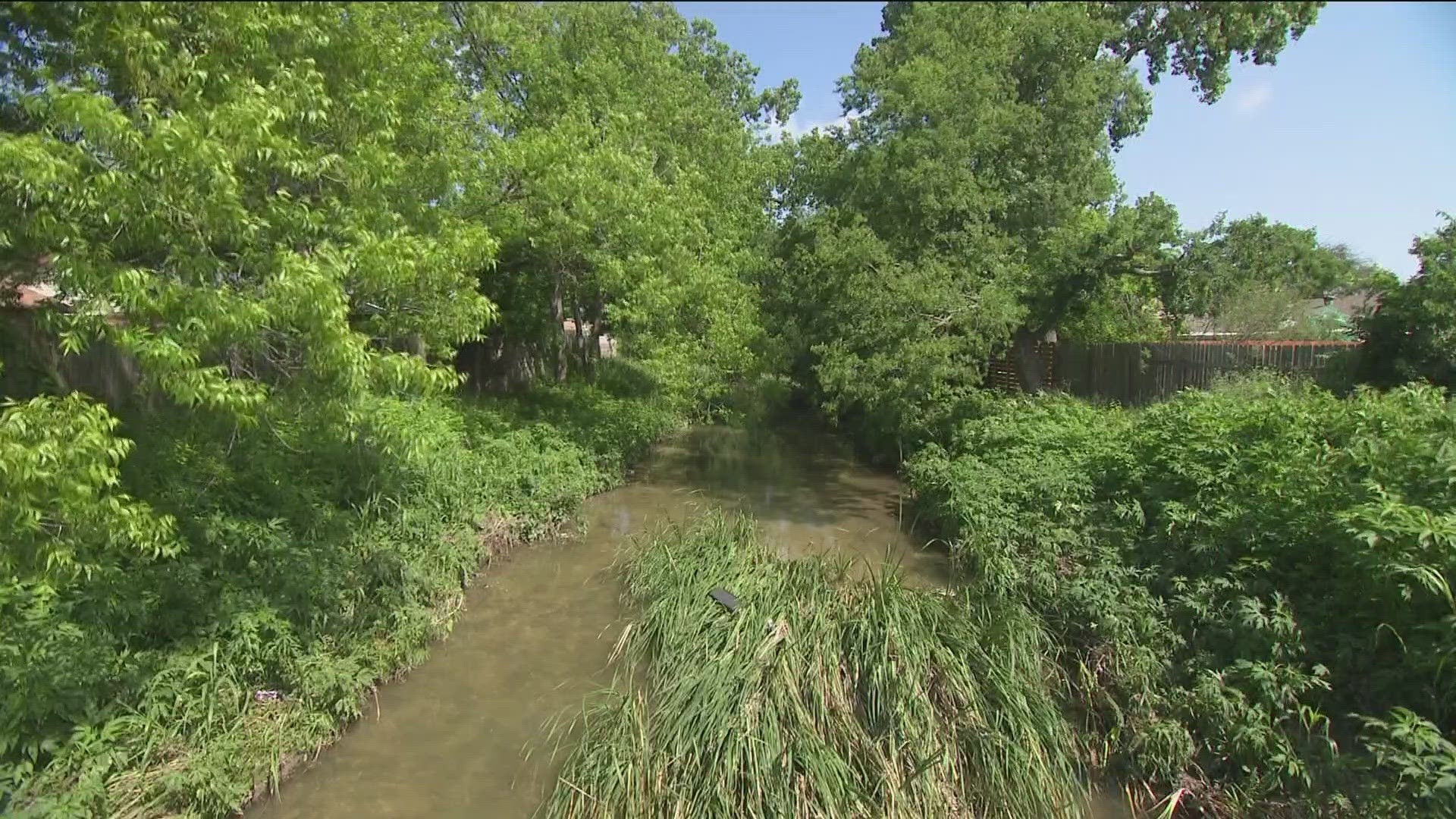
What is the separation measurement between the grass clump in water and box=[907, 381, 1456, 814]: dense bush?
2.08 ft

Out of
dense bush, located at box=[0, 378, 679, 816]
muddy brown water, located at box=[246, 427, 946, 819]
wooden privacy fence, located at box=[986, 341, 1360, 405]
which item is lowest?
muddy brown water, located at box=[246, 427, 946, 819]

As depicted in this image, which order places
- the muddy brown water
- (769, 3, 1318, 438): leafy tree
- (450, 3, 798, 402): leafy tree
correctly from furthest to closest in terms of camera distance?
(769, 3, 1318, 438): leafy tree < (450, 3, 798, 402): leafy tree < the muddy brown water

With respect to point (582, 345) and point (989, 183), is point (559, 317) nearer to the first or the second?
point (582, 345)

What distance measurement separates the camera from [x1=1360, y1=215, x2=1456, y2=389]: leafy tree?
905 cm

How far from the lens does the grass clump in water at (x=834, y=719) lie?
4.50 meters

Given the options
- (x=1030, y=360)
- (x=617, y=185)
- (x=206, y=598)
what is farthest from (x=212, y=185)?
(x=1030, y=360)

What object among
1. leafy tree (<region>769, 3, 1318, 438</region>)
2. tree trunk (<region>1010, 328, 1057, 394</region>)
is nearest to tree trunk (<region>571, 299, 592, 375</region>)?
leafy tree (<region>769, 3, 1318, 438</region>)

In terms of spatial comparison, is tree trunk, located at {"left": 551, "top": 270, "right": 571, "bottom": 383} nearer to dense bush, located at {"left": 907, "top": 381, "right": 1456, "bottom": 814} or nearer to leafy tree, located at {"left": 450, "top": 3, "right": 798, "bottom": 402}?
leafy tree, located at {"left": 450, "top": 3, "right": 798, "bottom": 402}

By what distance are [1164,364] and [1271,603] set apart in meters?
8.64

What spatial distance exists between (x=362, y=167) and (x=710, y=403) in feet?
47.3

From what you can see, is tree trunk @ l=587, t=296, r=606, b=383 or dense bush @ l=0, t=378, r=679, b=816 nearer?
dense bush @ l=0, t=378, r=679, b=816

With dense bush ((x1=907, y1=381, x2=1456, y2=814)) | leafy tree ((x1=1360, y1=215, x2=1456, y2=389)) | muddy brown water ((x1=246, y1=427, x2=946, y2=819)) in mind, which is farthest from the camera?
leafy tree ((x1=1360, y1=215, x2=1456, y2=389))

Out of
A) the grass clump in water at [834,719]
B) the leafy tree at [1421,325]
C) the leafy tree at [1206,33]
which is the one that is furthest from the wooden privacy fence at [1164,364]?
the grass clump in water at [834,719]

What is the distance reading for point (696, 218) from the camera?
13516 millimetres
